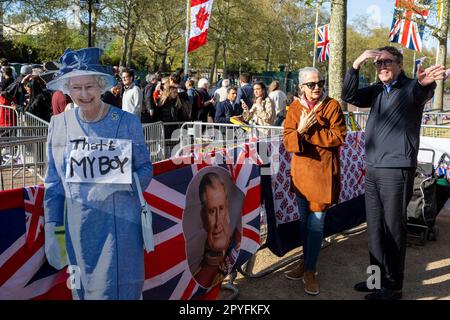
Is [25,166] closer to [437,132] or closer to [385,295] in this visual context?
[385,295]

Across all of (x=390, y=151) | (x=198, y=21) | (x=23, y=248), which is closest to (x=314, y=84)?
(x=390, y=151)

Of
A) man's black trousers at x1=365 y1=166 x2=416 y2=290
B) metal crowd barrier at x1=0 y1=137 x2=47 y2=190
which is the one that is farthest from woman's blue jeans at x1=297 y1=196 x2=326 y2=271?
metal crowd barrier at x1=0 y1=137 x2=47 y2=190

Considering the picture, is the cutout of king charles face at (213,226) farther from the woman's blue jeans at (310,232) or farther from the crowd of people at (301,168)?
the woman's blue jeans at (310,232)

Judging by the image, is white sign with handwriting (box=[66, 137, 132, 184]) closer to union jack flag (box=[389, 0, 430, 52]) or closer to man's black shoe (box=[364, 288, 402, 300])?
man's black shoe (box=[364, 288, 402, 300])

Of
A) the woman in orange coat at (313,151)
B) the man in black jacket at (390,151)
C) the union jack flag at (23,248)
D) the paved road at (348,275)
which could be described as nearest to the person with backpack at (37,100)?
the paved road at (348,275)

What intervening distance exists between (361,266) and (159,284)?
2563mm

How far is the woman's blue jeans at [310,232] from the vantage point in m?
4.42

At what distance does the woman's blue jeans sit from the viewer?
4.42 m

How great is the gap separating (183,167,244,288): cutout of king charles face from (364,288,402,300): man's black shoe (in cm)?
126

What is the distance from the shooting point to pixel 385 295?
4316 millimetres

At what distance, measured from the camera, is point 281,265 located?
5148 mm

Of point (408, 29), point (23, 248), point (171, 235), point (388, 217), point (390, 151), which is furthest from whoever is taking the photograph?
point (408, 29)

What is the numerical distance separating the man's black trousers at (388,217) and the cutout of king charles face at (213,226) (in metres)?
1.20

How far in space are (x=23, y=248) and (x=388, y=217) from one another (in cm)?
299
